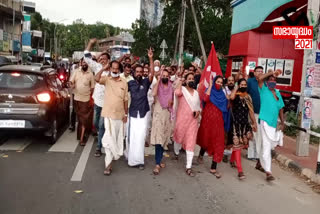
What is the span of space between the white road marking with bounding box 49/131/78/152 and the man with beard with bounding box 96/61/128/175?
161 cm

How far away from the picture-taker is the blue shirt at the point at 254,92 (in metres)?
6.83

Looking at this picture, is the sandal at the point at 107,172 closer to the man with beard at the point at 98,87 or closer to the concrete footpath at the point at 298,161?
the man with beard at the point at 98,87

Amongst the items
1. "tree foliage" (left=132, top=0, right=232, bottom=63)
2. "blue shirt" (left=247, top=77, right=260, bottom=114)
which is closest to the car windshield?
"blue shirt" (left=247, top=77, right=260, bottom=114)

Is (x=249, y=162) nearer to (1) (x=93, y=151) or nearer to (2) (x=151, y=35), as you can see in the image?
(1) (x=93, y=151)

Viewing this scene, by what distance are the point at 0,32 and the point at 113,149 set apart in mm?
37172

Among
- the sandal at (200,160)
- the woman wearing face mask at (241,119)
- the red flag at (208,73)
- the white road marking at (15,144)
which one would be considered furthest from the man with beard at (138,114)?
the white road marking at (15,144)

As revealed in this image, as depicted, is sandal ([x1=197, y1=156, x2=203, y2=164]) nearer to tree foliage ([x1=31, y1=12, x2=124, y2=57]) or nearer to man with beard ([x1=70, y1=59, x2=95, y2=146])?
man with beard ([x1=70, y1=59, x2=95, y2=146])

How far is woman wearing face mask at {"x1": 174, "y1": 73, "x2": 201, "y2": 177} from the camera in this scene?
626 cm

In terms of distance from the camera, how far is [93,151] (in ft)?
24.4

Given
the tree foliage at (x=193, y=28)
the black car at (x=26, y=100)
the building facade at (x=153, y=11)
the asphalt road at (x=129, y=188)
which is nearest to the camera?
the asphalt road at (x=129, y=188)

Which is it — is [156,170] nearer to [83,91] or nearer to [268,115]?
[268,115]

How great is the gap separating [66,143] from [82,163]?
5.39ft

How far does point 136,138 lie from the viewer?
20.8 ft

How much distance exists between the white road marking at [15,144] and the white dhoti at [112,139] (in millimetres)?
2139
